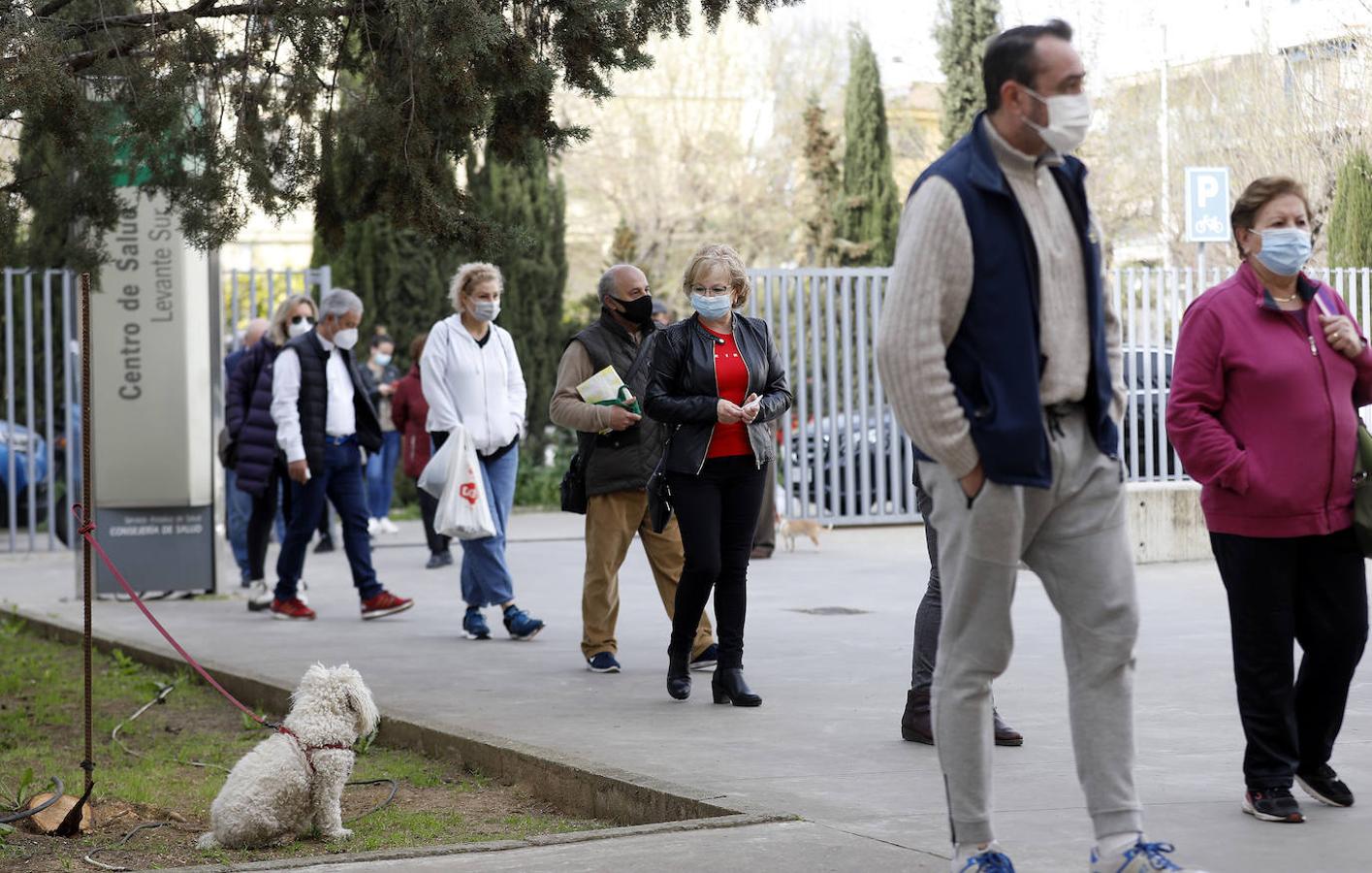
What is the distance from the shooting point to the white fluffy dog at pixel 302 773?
5750 mm

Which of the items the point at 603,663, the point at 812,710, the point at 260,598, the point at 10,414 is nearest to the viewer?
the point at 812,710

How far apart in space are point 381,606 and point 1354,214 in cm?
1723

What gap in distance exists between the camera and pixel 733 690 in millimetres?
7586

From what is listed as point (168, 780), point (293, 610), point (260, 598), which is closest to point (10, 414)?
point (260, 598)

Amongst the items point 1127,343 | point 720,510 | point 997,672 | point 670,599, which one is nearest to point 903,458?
point 1127,343

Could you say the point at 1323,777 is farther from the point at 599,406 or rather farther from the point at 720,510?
the point at 599,406

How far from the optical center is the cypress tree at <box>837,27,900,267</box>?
99.8 ft

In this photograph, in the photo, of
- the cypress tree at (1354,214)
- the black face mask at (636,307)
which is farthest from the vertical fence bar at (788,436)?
the cypress tree at (1354,214)

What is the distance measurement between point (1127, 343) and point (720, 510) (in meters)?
11.7

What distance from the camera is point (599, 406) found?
867 cm

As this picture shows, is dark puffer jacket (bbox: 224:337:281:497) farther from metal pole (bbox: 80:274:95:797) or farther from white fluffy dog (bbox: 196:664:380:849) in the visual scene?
white fluffy dog (bbox: 196:664:380:849)

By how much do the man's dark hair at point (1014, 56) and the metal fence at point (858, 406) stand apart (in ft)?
43.5

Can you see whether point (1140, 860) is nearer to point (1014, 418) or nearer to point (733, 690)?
point (1014, 418)

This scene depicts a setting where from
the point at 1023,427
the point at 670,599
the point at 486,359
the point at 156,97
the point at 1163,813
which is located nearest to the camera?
the point at 1023,427
